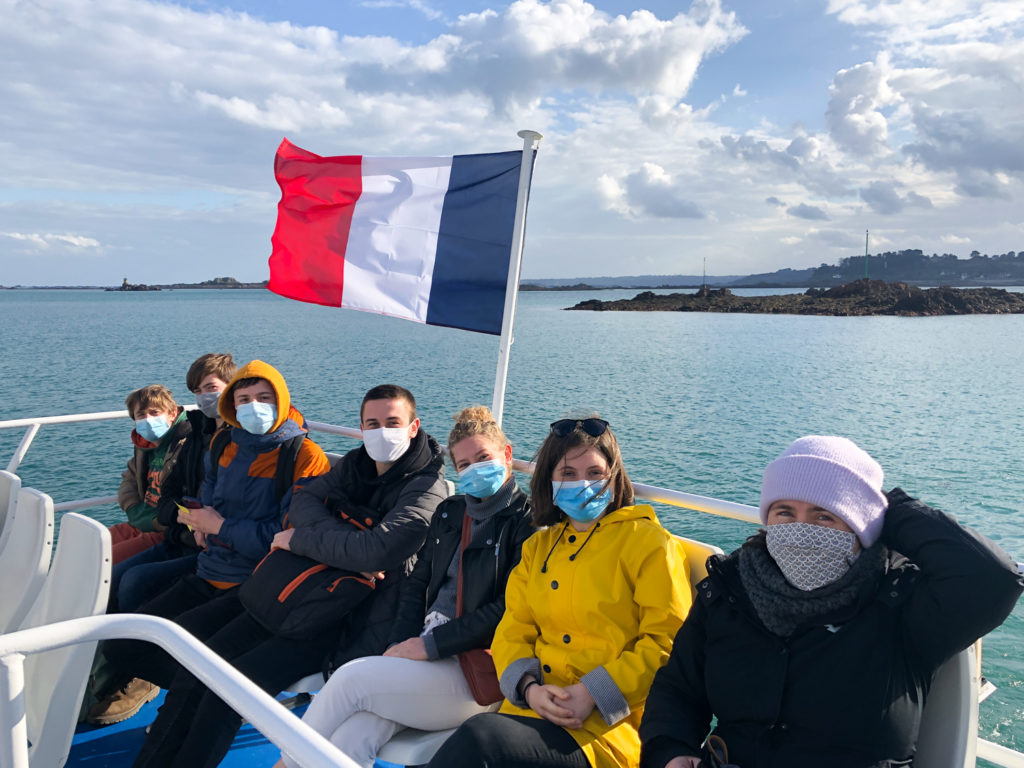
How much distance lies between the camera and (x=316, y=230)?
5.15m

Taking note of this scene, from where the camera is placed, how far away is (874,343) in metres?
55.7

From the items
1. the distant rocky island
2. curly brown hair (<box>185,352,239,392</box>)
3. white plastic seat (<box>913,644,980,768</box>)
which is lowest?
white plastic seat (<box>913,644,980,768</box>)

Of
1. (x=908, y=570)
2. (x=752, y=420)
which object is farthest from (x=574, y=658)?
(x=752, y=420)

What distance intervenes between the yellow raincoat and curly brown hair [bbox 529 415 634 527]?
101mm

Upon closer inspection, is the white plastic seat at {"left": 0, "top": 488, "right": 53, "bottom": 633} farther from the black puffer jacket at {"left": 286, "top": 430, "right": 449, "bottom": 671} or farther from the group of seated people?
the black puffer jacket at {"left": 286, "top": 430, "right": 449, "bottom": 671}

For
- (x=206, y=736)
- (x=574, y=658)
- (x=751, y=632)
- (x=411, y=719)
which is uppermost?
(x=751, y=632)

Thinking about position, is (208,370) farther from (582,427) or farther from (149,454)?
(582,427)

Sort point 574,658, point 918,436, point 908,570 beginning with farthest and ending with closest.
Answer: point 918,436
point 574,658
point 908,570

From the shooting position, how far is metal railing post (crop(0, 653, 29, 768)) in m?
1.63

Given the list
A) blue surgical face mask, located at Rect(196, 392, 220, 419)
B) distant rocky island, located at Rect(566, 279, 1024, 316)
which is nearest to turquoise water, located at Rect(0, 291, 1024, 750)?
blue surgical face mask, located at Rect(196, 392, 220, 419)

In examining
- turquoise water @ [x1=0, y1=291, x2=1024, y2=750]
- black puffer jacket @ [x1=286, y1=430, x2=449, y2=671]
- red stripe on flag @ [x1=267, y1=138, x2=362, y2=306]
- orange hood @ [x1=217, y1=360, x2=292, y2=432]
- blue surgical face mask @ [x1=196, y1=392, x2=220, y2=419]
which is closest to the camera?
black puffer jacket @ [x1=286, y1=430, x2=449, y2=671]

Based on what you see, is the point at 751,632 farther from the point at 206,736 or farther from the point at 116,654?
the point at 116,654

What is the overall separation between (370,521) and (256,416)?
1.00 metres

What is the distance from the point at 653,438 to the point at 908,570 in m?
18.1
